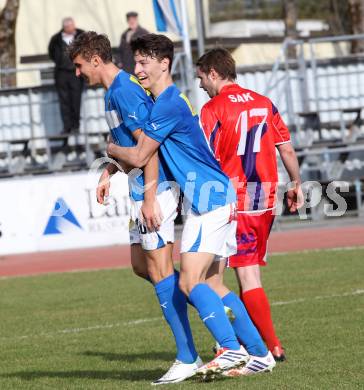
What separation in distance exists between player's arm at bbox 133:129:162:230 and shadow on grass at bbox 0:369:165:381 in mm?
1123

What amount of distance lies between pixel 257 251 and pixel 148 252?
1.12m

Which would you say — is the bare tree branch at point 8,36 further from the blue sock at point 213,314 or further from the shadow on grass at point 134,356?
the blue sock at point 213,314

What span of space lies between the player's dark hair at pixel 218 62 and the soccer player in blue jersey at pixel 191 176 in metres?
0.84

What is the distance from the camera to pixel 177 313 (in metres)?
7.02

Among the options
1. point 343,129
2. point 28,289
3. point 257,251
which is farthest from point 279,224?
point 257,251

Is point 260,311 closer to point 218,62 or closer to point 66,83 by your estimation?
point 218,62

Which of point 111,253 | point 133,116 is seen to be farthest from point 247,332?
point 111,253

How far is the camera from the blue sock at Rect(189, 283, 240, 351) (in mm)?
6766

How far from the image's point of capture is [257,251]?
25.6 ft

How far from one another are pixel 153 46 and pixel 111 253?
11451mm

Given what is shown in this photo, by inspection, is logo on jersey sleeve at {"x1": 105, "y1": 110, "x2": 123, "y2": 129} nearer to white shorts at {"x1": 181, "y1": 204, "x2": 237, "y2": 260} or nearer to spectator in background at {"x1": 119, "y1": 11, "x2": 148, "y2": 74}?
white shorts at {"x1": 181, "y1": 204, "x2": 237, "y2": 260}

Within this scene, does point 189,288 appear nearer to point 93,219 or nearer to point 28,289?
point 28,289

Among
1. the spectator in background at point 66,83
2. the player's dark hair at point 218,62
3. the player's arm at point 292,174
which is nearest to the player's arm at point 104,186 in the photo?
the player's dark hair at point 218,62

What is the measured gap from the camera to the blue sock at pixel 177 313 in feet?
22.9
